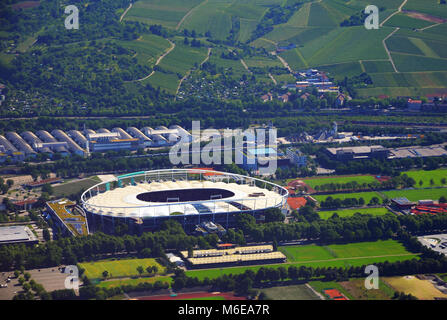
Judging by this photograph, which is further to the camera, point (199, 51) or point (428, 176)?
point (199, 51)

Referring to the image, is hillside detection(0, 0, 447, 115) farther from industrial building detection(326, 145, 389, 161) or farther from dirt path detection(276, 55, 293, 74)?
industrial building detection(326, 145, 389, 161)

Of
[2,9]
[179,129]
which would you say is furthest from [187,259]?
[2,9]

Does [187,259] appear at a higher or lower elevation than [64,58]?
lower

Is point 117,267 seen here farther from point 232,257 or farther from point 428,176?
point 428,176

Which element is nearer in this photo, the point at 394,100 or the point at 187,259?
the point at 187,259

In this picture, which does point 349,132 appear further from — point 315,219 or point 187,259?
point 187,259

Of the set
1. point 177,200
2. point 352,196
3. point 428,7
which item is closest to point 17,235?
point 177,200
